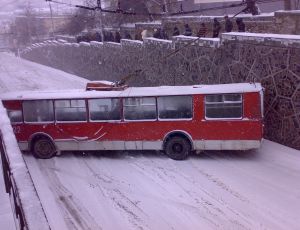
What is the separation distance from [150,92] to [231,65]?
462cm

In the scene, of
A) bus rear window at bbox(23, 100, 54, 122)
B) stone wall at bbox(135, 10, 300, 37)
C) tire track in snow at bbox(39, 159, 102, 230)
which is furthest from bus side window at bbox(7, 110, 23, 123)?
stone wall at bbox(135, 10, 300, 37)

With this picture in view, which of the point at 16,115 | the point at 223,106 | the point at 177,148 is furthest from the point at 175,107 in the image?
the point at 16,115

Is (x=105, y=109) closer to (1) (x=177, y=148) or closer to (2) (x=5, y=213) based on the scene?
(1) (x=177, y=148)

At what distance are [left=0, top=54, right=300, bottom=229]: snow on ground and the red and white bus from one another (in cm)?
55

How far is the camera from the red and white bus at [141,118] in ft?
45.5

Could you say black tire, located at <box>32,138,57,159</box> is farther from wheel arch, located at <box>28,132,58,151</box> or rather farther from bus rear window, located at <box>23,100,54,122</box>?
bus rear window, located at <box>23,100,54,122</box>

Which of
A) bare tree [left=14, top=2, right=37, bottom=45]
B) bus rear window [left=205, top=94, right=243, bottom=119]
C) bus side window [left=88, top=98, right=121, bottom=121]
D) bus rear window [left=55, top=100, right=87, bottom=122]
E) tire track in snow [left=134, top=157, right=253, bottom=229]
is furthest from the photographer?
bare tree [left=14, top=2, right=37, bottom=45]

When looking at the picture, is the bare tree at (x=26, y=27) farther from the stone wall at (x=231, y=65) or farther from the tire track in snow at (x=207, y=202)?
the tire track in snow at (x=207, y=202)

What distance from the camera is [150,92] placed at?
1470 centimetres

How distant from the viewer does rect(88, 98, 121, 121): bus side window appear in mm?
14953

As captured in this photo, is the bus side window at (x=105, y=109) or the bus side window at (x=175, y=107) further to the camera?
the bus side window at (x=105, y=109)

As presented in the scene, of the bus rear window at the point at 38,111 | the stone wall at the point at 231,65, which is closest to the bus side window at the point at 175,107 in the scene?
the stone wall at the point at 231,65

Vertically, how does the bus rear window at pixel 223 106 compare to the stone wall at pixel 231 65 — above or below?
below

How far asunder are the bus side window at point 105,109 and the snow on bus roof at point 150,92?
0.22m
